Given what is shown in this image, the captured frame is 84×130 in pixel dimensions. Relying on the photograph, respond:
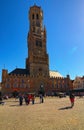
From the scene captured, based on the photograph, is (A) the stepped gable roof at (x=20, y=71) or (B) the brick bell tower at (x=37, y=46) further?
(B) the brick bell tower at (x=37, y=46)

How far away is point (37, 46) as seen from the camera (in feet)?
314

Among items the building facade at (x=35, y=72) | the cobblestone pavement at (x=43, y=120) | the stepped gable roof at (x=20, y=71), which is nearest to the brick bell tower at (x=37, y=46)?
the building facade at (x=35, y=72)

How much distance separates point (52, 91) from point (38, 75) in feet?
35.6

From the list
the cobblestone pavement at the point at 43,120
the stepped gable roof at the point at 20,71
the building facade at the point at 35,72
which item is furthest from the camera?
Answer: the stepped gable roof at the point at 20,71

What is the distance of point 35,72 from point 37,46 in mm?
15605

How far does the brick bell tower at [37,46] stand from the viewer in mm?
89812

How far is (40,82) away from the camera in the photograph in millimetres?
86312

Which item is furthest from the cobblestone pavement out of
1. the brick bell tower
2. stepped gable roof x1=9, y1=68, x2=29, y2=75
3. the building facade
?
the brick bell tower

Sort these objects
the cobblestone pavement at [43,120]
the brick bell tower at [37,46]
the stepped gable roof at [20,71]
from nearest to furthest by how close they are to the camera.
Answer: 1. the cobblestone pavement at [43,120]
2. the stepped gable roof at [20,71]
3. the brick bell tower at [37,46]

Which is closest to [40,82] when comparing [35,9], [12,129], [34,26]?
[34,26]

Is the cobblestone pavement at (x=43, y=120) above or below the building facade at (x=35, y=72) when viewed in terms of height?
below

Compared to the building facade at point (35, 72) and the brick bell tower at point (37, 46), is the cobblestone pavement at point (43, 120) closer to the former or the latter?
the building facade at point (35, 72)

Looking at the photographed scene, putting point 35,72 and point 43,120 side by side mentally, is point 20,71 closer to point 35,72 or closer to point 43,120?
point 35,72

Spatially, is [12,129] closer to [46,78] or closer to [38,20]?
[46,78]
